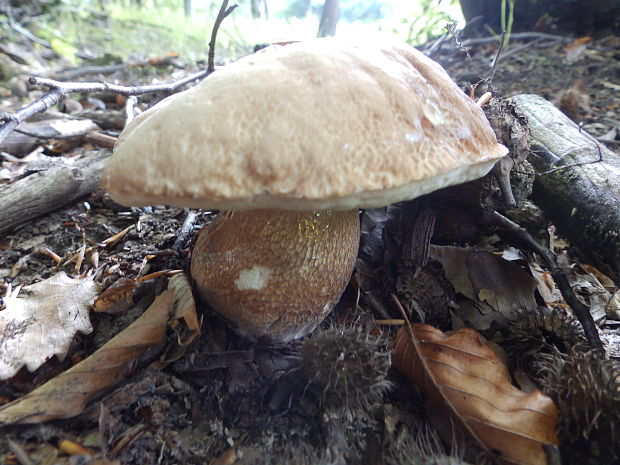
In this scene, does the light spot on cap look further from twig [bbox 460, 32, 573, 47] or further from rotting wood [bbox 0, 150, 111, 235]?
twig [bbox 460, 32, 573, 47]

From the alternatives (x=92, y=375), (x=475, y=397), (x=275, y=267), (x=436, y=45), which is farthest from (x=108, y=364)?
(x=436, y=45)

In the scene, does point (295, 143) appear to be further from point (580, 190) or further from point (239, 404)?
point (580, 190)

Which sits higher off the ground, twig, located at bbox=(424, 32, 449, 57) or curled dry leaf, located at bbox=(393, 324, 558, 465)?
twig, located at bbox=(424, 32, 449, 57)

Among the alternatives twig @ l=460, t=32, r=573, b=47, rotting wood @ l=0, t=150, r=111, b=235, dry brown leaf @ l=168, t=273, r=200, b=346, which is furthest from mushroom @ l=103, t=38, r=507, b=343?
twig @ l=460, t=32, r=573, b=47

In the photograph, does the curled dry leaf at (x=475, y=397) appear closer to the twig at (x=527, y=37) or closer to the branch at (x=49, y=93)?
the branch at (x=49, y=93)

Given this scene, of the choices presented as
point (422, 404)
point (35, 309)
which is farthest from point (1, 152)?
point (422, 404)

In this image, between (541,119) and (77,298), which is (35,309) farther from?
(541,119)
